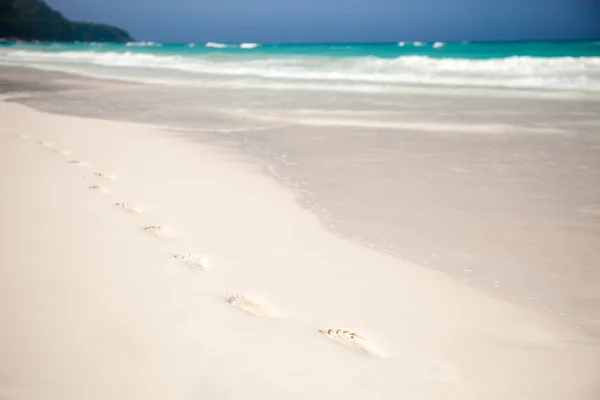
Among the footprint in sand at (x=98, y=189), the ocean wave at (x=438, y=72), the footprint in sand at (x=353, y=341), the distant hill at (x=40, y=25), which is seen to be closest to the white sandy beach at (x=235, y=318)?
the footprint in sand at (x=353, y=341)

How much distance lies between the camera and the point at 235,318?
94.0 inches

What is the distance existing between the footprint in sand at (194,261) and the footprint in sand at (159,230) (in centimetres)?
39

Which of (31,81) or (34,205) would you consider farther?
(31,81)

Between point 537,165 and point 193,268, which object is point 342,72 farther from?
point 193,268

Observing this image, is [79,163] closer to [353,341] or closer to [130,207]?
[130,207]

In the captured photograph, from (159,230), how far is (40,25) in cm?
10078

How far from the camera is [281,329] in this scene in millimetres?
2352

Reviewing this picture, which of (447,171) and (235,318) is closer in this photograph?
(235,318)

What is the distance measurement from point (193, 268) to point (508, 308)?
183 cm

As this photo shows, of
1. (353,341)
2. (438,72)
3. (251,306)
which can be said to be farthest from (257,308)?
(438,72)

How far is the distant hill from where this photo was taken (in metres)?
82.7

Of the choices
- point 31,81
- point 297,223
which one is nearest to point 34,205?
point 297,223

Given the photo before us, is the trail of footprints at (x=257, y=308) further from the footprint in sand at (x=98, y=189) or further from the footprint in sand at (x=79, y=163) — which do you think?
the footprint in sand at (x=79, y=163)

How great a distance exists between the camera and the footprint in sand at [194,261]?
9.68ft
